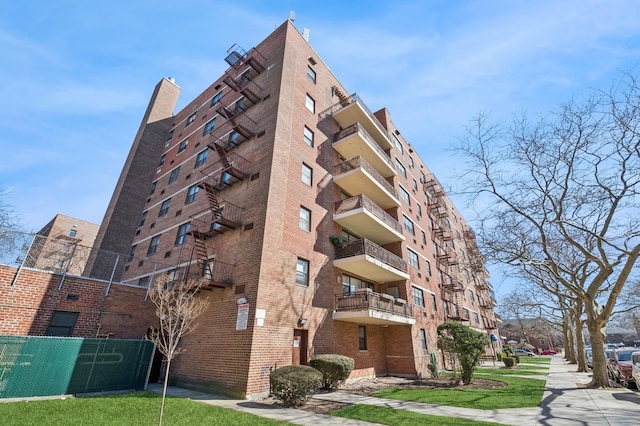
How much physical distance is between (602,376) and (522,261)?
5.88m

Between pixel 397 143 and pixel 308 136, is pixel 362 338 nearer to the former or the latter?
pixel 308 136

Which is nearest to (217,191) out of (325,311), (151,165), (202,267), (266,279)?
(202,267)

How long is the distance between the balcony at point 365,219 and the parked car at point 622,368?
13.2m

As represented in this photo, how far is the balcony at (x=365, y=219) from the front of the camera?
17.8m

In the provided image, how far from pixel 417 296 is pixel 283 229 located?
13.5 metres

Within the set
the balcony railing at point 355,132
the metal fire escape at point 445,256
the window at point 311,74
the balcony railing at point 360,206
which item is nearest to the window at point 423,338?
the metal fire escape at point 445,256

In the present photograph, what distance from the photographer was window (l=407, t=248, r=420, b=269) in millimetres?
23428

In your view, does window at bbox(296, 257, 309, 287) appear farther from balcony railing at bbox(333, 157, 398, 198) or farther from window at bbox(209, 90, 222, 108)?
window at bbox(209, 90, 222, 108)

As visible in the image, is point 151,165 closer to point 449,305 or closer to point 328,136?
point 328,136

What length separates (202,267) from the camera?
15.4 m

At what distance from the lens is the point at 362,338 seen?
702 inches

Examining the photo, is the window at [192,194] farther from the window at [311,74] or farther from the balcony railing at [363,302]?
the balcony railing at [363,302]

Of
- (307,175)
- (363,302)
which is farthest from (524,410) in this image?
(307,175)

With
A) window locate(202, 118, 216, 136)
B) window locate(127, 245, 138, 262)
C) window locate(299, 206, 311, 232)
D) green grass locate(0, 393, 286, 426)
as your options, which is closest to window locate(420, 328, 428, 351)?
window locate(299, 206, 311, 232)
